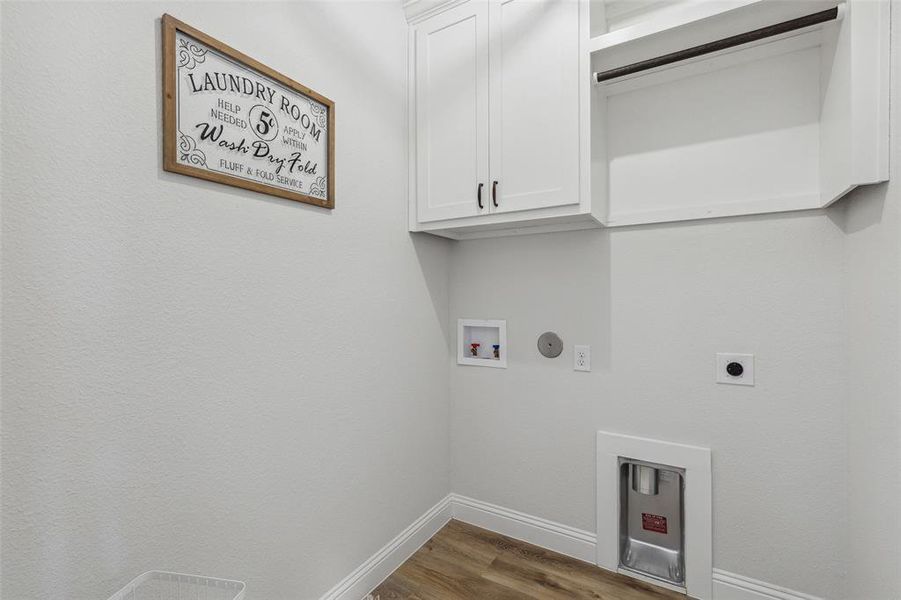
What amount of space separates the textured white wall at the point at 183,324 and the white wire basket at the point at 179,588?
0.04 metres

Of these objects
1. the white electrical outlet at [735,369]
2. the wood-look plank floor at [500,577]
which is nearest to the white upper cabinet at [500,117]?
the white electrical outlet at [735,369]

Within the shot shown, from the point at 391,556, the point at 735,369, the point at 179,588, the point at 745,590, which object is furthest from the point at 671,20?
the point at 391,556

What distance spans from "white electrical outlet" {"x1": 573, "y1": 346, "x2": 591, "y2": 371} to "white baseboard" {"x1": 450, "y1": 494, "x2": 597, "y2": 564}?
749 millimetres

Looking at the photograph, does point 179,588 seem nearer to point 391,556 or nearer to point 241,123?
point 391,556

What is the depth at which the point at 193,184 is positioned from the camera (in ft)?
3.51

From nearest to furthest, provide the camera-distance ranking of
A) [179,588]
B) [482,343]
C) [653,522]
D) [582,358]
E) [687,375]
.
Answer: [179,588], [687,375], [653,522], [582,358], [482,343]

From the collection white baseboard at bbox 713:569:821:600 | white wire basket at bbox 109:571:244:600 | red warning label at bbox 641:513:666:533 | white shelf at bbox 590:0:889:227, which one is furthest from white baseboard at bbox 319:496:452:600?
white shelf at bbox 590:0:889:227

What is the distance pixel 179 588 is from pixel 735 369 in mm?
1910

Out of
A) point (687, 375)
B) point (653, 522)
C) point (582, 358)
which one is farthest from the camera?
point (582, 358)

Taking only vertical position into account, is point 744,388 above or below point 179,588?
Result: above

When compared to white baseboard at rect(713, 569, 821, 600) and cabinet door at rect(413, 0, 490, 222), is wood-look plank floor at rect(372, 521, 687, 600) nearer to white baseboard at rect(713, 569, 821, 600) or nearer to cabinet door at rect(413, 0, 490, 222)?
white baseboard at rect(713, 569, 821, 600)

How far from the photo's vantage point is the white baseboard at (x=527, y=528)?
182 centimetres

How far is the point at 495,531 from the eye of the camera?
2.05 metres

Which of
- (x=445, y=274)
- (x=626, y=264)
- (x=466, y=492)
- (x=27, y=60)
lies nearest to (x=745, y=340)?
(x=626, y=264)
